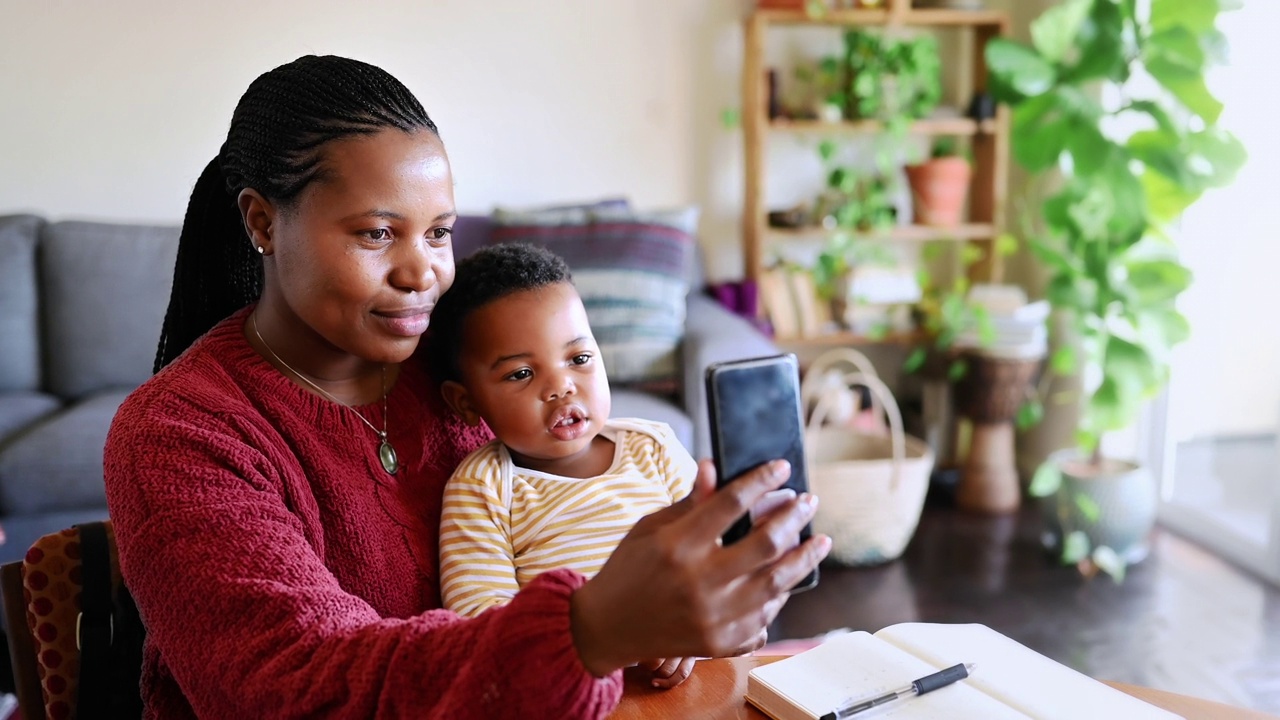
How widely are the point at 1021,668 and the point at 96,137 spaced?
298 centimetres

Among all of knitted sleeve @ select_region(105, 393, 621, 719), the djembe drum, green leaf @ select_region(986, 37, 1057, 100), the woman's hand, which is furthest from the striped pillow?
the woman's hand

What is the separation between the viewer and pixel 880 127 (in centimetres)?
315

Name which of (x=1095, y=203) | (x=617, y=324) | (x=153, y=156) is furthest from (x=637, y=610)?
(x=153, y=156)

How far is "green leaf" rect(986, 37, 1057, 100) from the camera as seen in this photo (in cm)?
255

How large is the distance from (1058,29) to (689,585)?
2471 millimetres

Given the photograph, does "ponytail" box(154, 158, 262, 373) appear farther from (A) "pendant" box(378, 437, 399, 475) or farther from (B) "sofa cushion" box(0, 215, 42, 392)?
(B) "sofa cushion" box(0, 215, 42, 392)

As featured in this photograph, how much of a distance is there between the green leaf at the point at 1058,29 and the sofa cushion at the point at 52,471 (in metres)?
2.49

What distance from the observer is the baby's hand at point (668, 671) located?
899 mm

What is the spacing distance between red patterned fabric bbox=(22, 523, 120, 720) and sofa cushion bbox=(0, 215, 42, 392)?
2.12m

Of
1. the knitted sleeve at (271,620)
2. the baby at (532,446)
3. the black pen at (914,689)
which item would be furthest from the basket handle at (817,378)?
the knitted sleeve at (271,620)

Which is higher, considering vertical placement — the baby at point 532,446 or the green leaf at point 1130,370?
the baby at point 532,446

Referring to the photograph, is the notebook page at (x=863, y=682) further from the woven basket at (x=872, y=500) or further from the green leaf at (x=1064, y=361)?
the green leaf at (x=1064, y=361)

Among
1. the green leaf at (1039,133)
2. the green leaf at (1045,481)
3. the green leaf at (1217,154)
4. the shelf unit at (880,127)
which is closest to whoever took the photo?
the green leaf at (1217,154)

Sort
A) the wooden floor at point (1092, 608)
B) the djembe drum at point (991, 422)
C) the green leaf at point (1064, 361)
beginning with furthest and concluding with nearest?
1. the djembe drum at point (991, 422)
2. the green leaf at point (1064, 361)
3. the wooden floor at point (1092, 608)
